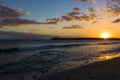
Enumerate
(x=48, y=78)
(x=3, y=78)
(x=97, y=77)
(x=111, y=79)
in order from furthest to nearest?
(x=3, y=78), (x=48, y=78), (x=97, y=77), (x=111, y=79)

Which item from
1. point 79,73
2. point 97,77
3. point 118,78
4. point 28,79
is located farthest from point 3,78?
point 118,78

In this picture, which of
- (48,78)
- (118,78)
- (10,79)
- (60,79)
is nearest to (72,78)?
(60,79)

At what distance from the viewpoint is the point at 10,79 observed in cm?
1365

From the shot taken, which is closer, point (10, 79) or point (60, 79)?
point (60, 79)

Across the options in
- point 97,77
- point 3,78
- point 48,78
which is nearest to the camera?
point 97,77

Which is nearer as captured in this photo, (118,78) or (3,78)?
(118,78)

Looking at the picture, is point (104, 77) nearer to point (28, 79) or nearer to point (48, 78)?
point (48, 78)

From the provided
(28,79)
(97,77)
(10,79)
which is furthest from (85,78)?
(10,79)

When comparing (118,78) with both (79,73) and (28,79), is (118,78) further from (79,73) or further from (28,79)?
(28,79)

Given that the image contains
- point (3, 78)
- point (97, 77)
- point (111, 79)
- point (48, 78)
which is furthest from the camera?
point (3, 78)

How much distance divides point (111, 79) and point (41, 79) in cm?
399

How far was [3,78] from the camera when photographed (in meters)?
14.1

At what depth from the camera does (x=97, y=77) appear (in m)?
12.4

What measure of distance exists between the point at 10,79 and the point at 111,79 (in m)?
6.08
